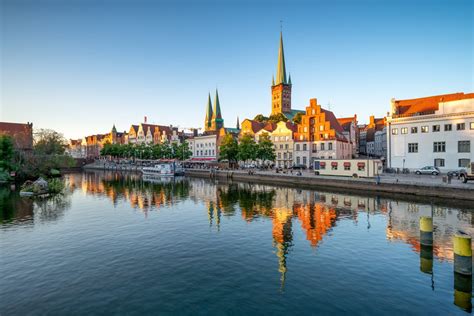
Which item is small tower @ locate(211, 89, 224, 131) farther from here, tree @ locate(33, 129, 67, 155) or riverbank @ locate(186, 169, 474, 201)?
riverbank @ locate(186, 169, 474, 201)

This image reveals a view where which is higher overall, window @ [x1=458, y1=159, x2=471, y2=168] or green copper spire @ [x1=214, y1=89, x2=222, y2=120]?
green copper spire @ [x1=214, y1=89, x2=222, y2=120]

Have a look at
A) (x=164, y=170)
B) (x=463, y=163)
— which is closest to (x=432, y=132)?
(x=463, y=163)

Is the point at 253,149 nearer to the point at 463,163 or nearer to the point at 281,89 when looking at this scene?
the point at 463,163

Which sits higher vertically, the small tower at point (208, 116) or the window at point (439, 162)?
the small tower at point (208, 116)

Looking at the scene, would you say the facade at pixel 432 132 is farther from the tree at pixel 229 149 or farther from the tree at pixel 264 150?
the tree at pixel 229 149

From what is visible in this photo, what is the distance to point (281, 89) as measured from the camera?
15950 cm

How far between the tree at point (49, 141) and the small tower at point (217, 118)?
7712 centimetres

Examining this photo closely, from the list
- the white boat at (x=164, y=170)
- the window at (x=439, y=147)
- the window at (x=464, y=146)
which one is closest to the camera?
the window at (x=464, y=146)

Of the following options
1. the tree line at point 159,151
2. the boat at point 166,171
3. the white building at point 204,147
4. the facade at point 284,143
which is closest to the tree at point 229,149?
the facade at point 284,143

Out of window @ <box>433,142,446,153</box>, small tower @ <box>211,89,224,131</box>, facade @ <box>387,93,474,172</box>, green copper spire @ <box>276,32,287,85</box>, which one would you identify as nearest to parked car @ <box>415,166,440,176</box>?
facade @ <box>387,93,474,172</box>

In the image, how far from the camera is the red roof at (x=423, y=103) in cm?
5758

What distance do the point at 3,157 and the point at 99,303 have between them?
2729 inches

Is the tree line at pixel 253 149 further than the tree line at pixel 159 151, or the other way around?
the tree line at pixel 159 151

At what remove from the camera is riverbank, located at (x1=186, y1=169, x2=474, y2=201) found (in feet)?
118
